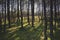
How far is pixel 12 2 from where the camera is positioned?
103ft

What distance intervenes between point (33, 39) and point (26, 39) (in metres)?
0.84

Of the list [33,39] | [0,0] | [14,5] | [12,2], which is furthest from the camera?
[14,5]

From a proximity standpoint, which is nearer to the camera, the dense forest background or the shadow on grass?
the dense forest background

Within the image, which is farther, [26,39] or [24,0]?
[24,0]

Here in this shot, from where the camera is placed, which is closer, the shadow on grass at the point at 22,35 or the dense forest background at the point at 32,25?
the dense forest background at the point at 32,25

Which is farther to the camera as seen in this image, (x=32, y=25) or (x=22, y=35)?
(x=32, y=25)

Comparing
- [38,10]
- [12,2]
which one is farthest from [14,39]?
[38,10]

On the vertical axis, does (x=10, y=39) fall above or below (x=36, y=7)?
below

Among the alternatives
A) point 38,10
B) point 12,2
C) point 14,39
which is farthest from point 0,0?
point 14,39

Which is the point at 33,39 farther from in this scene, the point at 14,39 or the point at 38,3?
the point at 38,3

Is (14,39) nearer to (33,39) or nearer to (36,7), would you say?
(33,39)

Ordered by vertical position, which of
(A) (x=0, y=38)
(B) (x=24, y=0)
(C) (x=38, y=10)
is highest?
(B) (x=24, y=0)

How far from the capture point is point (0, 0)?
26.3 meters

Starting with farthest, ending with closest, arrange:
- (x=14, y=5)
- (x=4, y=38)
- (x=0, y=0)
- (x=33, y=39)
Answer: (x=14, y=5) → (x=0, y=0) → (x=4, y=38) → (x=33, y=39)
